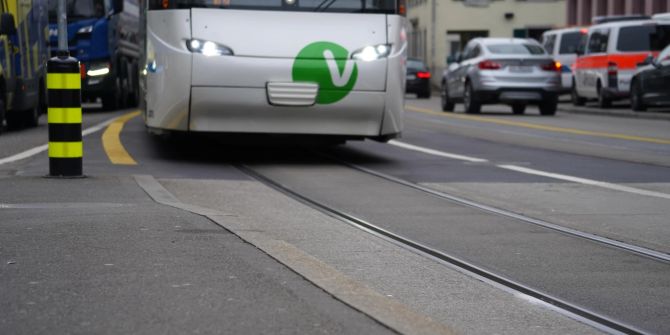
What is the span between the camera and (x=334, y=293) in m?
6.02

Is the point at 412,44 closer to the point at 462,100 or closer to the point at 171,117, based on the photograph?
the point at 462,100

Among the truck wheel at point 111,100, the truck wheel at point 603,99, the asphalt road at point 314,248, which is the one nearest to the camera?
the asphalt road at point 314,248

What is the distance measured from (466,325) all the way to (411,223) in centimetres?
368

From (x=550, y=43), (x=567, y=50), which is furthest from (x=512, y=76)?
(x=550, y=43)

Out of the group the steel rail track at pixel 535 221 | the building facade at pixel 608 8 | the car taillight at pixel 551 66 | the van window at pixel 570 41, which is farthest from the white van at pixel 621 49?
the steel rail track at pixel 535 221

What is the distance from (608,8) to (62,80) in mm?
47919

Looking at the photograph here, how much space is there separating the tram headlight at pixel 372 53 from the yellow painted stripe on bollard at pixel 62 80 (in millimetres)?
3333

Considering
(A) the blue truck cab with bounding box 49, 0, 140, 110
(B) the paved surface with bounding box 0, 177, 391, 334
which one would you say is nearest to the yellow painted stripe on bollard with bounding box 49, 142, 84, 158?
(B) the paved surface with bounding box 0, 177, 391, 334

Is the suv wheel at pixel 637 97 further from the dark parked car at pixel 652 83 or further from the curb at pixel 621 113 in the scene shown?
the curb at pixel 621 113

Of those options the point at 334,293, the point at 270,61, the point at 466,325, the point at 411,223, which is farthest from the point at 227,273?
the point at 270,61

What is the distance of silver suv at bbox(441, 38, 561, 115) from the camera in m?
29.0

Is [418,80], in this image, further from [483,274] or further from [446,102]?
[483,274]

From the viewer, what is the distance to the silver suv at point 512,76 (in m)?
29.0

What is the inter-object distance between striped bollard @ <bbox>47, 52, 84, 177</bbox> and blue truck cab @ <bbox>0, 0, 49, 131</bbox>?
7186mm
